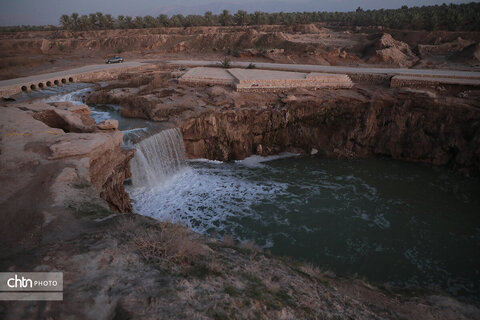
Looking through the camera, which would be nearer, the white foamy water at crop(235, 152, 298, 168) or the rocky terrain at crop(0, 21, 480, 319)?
the rocky terrain at crop(0, 21, 480, 319)

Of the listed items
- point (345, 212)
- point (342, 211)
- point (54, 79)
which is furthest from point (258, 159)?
point (54, 79)

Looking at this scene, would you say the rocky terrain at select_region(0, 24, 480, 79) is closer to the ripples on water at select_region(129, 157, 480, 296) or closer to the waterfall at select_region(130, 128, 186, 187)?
the ripples on water at select_region(129, 157, 480, 296)

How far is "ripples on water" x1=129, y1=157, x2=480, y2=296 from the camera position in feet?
27.7

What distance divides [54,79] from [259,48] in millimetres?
18475

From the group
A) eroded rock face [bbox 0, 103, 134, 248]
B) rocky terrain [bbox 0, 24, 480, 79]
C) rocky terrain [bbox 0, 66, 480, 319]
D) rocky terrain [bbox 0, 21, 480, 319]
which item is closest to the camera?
rocky terrain [bbox 0, 66, 480, 319]

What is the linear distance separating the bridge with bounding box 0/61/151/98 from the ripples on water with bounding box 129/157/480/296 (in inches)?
425

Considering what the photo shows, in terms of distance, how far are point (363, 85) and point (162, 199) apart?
14.3 m

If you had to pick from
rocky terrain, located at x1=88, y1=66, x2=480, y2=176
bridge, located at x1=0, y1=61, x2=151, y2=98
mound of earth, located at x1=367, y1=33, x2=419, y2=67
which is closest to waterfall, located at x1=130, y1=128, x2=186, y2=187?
rocky terrain, located at x1=88, y1=66, x2=480, y2=176

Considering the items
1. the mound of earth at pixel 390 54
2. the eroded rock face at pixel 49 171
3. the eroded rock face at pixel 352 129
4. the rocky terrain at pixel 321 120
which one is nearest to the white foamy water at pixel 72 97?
the rocky terrain at pixel 321 120

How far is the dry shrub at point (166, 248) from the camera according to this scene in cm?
407

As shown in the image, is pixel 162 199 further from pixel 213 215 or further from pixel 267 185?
pixel 267 185

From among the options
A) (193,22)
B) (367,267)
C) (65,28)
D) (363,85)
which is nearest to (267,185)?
(367,267)

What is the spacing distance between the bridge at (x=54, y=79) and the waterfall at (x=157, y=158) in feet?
32.2

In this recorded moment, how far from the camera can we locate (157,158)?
39.9ft
